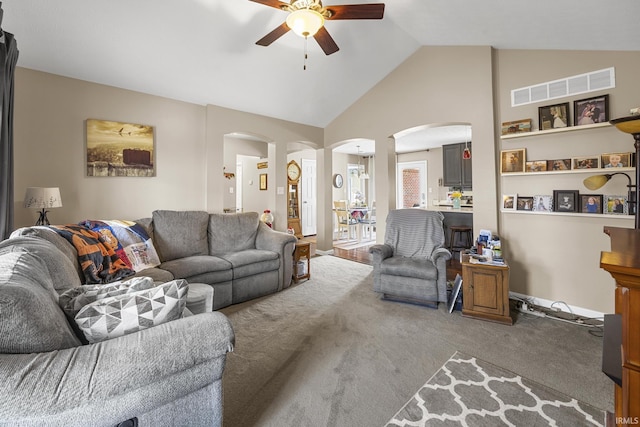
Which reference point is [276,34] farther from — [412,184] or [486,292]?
[412,184]

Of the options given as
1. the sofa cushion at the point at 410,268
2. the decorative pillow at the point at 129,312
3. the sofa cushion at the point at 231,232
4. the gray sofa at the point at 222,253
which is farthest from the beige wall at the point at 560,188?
the decorative pillow at the point at 129,312

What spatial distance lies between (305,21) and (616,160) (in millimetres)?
3132

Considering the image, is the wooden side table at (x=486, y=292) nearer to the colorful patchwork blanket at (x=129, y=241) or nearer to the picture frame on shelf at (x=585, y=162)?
the picture frame on shelf at (x=585, y=162)

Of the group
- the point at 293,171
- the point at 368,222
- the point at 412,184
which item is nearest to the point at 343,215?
the point at 368,222

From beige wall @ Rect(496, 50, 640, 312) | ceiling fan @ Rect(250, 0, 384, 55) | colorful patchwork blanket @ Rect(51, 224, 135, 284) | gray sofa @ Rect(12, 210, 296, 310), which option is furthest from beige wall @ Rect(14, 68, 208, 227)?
beige wall @ Rect(496, 50, 640, 312)

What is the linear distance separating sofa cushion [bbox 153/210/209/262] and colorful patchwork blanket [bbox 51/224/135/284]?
0.69 metres

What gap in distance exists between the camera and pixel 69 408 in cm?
87

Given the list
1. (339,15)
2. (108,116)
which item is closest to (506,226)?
(339,15)

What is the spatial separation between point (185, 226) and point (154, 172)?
1.07m

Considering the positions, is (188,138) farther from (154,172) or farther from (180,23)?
(180,23)

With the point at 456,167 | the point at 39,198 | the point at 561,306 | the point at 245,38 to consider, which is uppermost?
the point at 245,38

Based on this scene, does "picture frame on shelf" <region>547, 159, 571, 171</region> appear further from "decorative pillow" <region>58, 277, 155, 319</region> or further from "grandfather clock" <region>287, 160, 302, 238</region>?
"grandfather clock" <region>287, 160, 302, 238</region>

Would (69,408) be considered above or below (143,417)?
above

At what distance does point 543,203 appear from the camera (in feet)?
10.2
